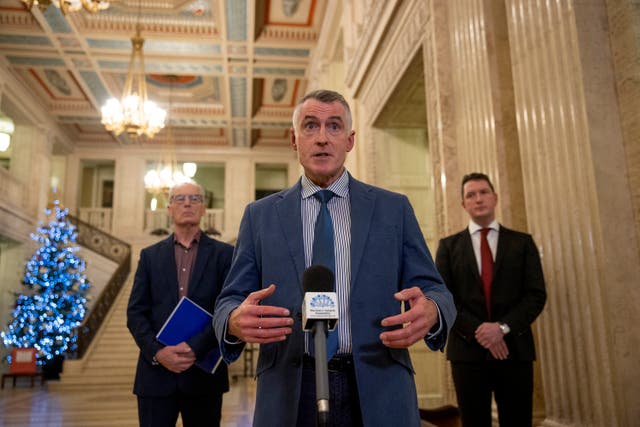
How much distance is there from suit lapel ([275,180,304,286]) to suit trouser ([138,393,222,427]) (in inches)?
52.9

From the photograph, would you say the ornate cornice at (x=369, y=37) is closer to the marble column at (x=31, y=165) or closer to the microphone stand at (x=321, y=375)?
the microphone stand at (x=321, y=375)

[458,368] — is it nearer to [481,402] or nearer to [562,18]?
[481,402]

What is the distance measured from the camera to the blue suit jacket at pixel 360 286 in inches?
47.9

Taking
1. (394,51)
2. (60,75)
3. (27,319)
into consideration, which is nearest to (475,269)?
(394,51)

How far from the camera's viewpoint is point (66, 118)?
14.1 m

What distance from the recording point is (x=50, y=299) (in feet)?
38.9

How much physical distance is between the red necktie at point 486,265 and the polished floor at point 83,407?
361cm

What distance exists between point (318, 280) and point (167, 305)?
1703mm

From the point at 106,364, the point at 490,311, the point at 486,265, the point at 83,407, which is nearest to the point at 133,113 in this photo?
the point at 83,407

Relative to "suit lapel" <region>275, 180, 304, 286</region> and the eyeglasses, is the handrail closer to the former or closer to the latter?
the eyeglasses

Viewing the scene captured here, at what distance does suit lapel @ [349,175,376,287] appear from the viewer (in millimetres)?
1298

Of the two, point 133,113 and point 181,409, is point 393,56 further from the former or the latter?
point 181,409

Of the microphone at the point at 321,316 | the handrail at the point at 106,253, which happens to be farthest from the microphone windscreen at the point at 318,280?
the handrail at the point at 106,253

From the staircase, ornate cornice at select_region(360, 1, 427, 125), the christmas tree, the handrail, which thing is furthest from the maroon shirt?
the handrail
